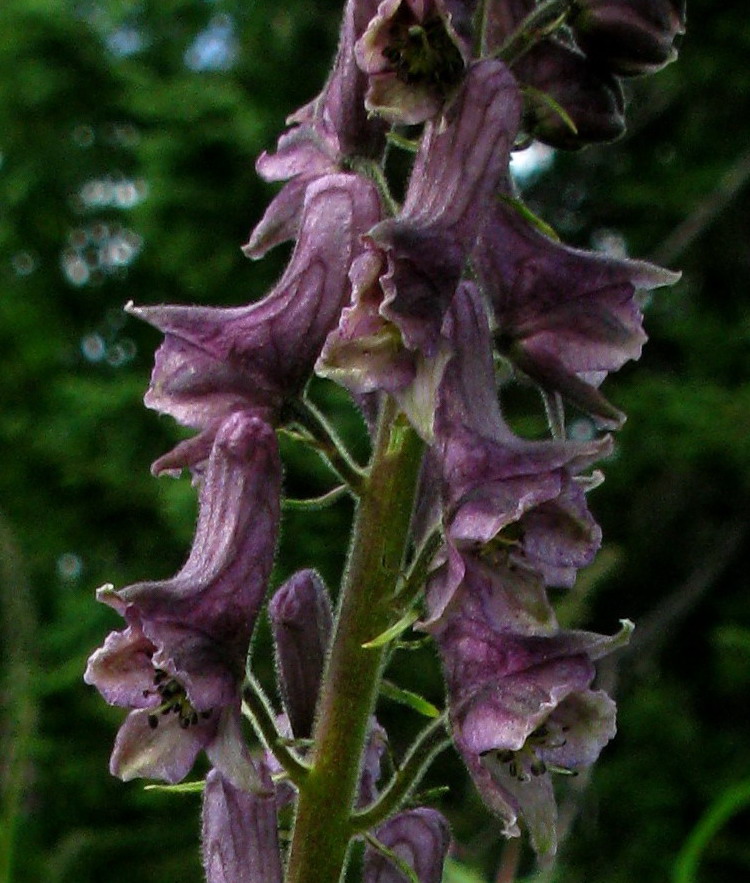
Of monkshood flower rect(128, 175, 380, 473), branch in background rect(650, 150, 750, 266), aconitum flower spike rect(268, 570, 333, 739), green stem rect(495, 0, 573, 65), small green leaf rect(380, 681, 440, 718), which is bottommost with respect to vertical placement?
small green leaf rect(380, 681, 440, 718)

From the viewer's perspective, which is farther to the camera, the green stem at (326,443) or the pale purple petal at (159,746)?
the green stem at (326,443)

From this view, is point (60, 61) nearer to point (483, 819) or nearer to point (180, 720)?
point (483, 819)

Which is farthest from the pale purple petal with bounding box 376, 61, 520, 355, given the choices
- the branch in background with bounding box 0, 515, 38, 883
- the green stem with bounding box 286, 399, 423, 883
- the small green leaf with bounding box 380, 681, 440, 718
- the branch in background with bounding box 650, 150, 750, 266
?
the branch in background with bounding box 650, 150, 750, 266

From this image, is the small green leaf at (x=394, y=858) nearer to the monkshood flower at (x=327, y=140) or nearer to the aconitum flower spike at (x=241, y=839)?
the aconitum flower spike at (x=241, y=839)

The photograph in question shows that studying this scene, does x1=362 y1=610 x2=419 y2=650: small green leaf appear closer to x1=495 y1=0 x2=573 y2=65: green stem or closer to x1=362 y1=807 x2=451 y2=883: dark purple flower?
x1=362 y1=807 x2=451 y2=883: dark purple flower

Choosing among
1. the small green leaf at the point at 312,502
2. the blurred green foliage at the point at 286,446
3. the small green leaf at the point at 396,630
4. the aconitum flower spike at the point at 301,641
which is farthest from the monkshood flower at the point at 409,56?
the blurred green foliage at the point at 286,446
